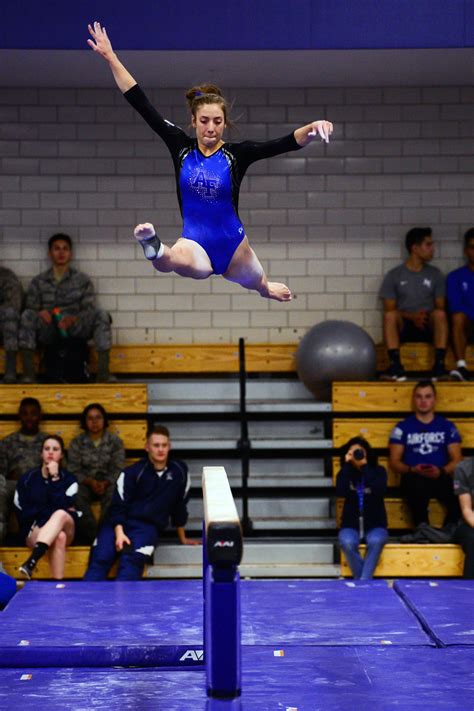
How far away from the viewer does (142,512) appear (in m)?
8.23

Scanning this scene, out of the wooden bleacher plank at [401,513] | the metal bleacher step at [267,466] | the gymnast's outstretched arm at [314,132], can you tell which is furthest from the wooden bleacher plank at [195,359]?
the gymnast's outstretched arm at [314,132]

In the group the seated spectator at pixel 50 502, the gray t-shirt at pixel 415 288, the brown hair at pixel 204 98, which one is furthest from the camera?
the gray t-shirt at pixel 415 288

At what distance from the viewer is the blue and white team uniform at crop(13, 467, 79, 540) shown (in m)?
8.21

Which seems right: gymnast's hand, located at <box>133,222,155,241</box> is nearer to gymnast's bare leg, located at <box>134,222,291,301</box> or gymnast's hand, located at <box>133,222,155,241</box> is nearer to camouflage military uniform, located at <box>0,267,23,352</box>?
gymnast's bare leg, located at <box>134,222,291,301</box>

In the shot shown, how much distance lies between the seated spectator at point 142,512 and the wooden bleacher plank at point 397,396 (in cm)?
178

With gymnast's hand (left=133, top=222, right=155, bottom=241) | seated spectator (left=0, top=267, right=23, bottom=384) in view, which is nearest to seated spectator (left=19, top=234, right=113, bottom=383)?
seated spectator (left=0, top=267, right=23, bottom=384)

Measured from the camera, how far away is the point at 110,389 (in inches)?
366

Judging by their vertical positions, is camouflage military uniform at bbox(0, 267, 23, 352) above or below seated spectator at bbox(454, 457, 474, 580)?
above

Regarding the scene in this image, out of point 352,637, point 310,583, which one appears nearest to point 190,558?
point 310,583

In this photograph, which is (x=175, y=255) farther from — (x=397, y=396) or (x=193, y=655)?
(x=397, y=396)

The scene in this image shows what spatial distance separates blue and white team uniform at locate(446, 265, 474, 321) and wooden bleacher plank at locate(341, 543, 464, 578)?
258cm

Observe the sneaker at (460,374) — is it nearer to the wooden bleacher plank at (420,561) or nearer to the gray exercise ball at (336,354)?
the gray exercise ball at (336,354)

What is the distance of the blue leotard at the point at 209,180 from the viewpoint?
490 cm

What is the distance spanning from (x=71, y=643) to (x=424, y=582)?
2607 mm
